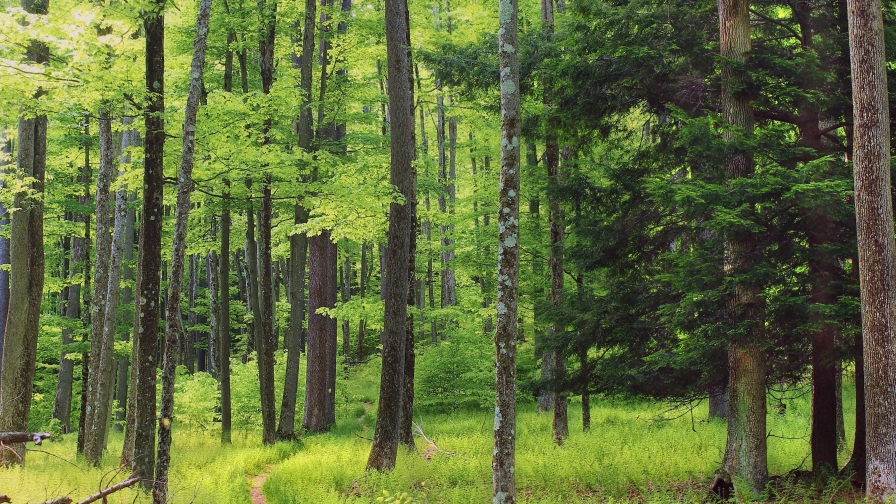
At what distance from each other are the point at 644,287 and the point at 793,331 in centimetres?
244

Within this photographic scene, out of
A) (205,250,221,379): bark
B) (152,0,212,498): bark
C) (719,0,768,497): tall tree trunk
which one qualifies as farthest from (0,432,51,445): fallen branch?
(205,250,221,379): bark

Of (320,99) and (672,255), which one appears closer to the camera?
(672,255)

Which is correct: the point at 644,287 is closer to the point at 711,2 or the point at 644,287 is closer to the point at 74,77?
the point at 711,2

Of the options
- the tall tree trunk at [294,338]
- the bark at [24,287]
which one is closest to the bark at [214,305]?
the tall tree trunk at [294,338]

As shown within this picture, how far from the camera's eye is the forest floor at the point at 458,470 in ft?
28.6

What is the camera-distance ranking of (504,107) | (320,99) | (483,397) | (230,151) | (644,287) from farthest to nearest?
(483,397)
(320,99)
(230,151)
(644,287)
(504,107)

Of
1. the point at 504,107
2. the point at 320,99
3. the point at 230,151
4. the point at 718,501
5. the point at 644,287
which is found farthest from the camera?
the point at 320,99

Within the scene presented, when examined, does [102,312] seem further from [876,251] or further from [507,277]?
[876,251]

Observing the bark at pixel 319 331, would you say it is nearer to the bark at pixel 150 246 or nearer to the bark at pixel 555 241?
the bark at pixel 555 241

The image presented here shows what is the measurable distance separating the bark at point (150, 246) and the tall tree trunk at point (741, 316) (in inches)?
307

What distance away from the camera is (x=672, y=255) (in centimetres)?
932

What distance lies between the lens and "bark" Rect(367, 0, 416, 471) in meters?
10.2

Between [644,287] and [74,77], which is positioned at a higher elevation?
[74,77]

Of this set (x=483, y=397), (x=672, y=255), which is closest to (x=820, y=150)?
(x=672, y=255)
